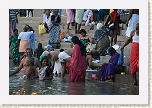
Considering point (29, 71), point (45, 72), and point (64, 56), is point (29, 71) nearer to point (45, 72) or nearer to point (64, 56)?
point (45, 72)

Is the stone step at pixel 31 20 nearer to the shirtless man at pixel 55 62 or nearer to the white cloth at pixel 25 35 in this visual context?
the white cloth at pixel 25 35

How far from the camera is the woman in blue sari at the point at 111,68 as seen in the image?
1525cm

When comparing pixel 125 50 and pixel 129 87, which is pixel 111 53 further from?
pixel 129 87

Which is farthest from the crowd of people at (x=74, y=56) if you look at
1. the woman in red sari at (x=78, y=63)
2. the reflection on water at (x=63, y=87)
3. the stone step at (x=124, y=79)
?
the reflection on water at (x=63, y=87)

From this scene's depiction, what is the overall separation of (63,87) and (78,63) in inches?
40.5

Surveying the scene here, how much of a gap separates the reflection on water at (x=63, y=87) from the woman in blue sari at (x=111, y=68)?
192 millimetres

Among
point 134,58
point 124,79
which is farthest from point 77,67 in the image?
point 134,58

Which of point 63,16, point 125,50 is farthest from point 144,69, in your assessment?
point 63,16

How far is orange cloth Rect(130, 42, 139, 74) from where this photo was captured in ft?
46.1

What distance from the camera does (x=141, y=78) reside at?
13.1 m

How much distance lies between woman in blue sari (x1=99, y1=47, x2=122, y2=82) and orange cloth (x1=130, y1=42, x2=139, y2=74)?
2.53ft

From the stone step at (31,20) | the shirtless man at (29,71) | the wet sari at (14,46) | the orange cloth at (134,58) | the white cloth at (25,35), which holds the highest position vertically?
the stone step at (31,20)

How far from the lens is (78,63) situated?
15305mm

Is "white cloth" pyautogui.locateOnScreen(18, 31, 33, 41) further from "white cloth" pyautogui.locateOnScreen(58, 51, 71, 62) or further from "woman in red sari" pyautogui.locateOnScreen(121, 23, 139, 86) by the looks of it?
"woman in red sari" pyautogui.locateOnScreen(121, 23, 139, 86)
